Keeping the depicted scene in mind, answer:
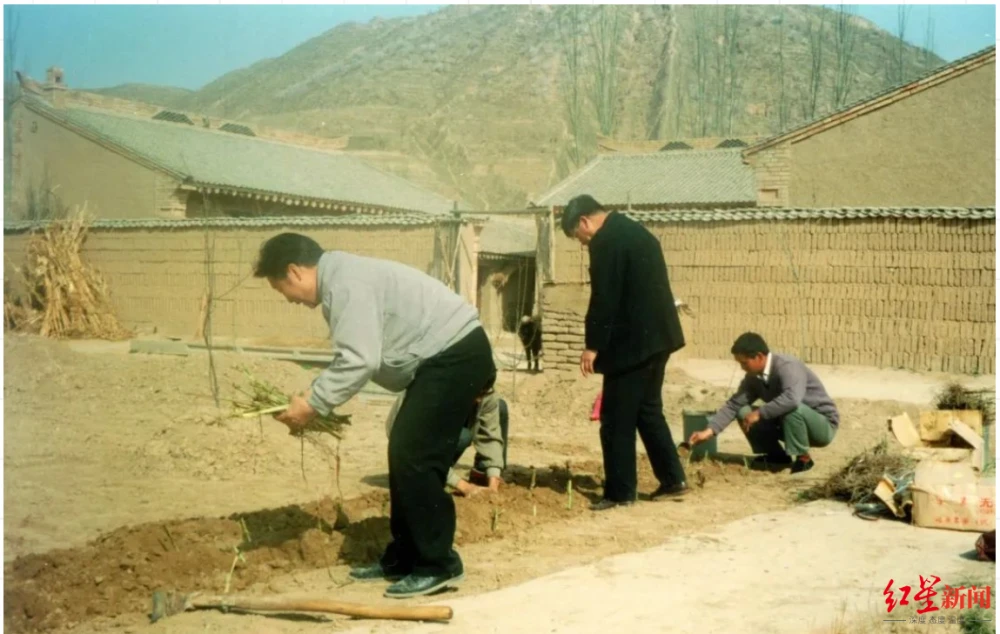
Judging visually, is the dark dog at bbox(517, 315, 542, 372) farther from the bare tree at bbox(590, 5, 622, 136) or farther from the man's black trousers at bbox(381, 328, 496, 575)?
the bare tree at bbox(590, 5, 622, 136)

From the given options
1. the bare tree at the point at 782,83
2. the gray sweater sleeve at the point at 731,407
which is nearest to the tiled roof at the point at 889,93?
the gray sweater sleeve at the point at 731,407

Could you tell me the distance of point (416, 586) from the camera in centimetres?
417

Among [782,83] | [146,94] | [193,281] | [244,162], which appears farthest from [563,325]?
[782,83]

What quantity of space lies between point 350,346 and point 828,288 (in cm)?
1131

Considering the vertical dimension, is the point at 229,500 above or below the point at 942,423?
below

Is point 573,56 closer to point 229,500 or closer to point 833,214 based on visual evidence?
point 833,214

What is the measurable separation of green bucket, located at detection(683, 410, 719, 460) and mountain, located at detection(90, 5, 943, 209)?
131 feet

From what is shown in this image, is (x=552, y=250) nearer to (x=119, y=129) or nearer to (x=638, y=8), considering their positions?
(x=119, y=129)

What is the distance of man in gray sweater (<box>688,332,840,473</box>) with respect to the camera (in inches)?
277

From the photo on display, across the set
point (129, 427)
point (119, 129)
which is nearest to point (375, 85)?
point (119, 129)

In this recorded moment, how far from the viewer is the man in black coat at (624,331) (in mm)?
5922

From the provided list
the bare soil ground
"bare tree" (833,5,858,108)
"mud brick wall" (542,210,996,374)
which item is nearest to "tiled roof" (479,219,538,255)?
"bare tree" (833,5,858,108)

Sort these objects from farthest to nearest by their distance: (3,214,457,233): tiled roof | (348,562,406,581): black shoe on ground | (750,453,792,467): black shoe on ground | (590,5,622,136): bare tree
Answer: (590,5,622,136): bare tree < (3,214,457,233): tiled roof < (750,453,792,467): black shoe on ground < (348,562,406,581): black shoe on ground

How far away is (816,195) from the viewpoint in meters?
22.7
